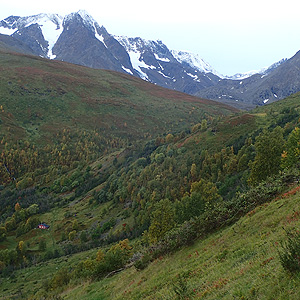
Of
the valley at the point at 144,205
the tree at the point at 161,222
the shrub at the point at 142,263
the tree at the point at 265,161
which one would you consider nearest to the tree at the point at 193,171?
the valley at the point at 144,205

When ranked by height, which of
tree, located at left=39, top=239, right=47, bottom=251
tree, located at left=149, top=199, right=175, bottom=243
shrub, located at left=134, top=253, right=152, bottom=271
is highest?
shrub, located at left=134, top=253, right=152, bottom=271

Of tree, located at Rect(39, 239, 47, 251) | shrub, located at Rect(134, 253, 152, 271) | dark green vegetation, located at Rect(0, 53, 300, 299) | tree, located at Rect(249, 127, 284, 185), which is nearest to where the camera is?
dark green vegetation, located at Rect(0, 53, 300, 299)

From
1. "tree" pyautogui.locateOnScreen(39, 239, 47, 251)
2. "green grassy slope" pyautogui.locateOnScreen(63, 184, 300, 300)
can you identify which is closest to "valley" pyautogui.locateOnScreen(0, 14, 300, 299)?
"green grassy slope" pyautogui.locateOnScreen(63, 184, 300, 300)

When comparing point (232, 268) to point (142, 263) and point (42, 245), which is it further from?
point (42, 245)

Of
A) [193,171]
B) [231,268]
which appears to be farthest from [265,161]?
[193,171]

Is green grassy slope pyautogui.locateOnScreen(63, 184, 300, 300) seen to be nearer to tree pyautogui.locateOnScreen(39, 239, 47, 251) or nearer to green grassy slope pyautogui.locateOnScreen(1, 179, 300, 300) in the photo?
green grassy slope pyautogui.locateOnScreen(1, 179, 300, 300)

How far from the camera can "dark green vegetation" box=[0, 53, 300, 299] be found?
15.3 metres

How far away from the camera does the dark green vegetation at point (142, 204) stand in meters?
15.3

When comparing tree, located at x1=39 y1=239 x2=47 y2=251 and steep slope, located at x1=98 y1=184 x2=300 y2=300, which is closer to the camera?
steep slope, located at x1=98 y1=184 x2=300 y2=300

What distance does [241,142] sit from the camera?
72.3 metres

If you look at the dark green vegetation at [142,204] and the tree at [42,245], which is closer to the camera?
the dark green vegetation at [142,204]

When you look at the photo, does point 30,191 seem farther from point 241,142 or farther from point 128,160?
point 241,142

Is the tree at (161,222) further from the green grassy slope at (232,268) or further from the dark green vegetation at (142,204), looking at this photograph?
the green grassy slope at (232,268)

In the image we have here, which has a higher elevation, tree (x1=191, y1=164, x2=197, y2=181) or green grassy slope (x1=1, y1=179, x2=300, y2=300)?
green grassy slope (x1=1, y1=179, x2=300, y2=300)
